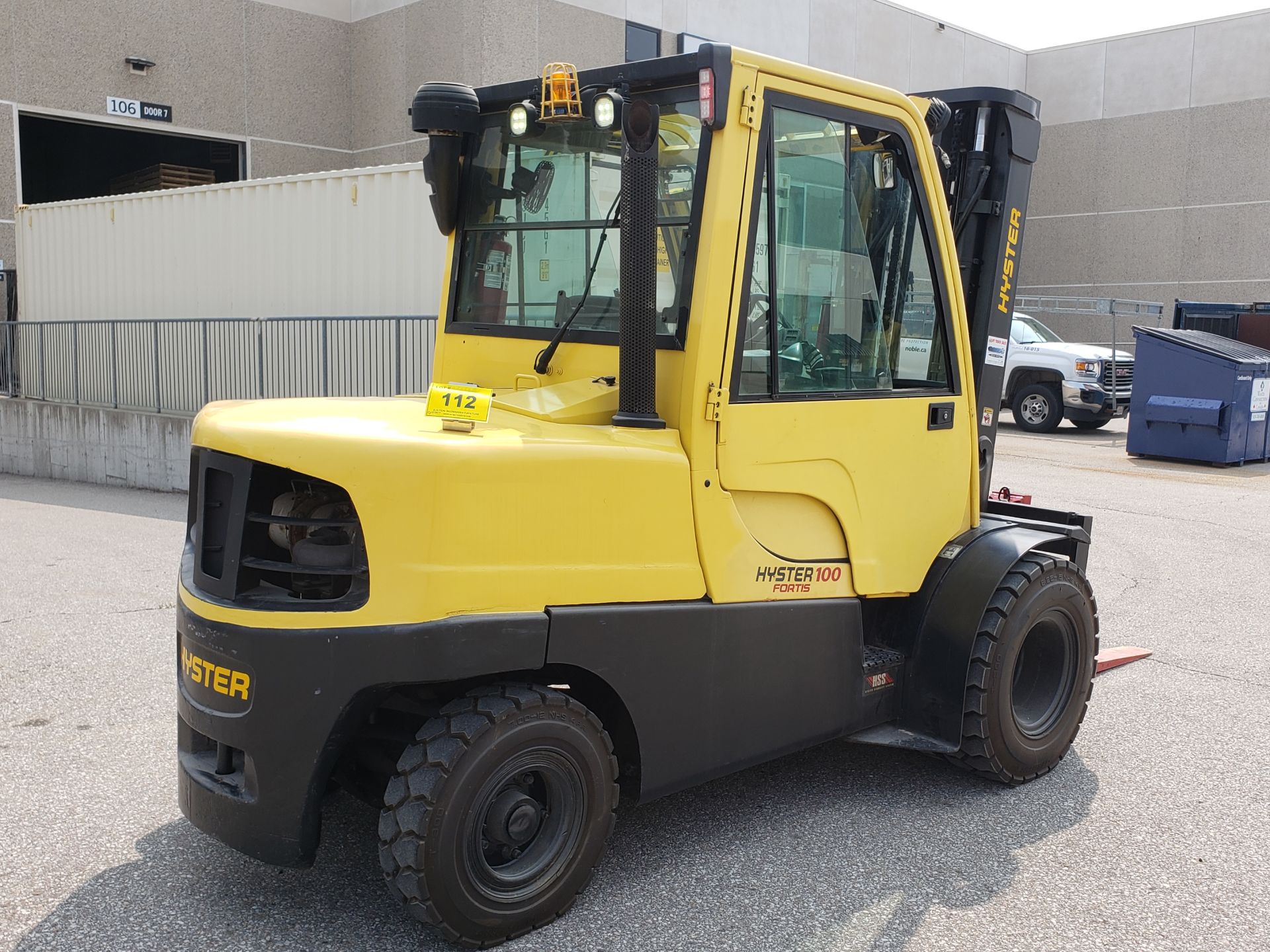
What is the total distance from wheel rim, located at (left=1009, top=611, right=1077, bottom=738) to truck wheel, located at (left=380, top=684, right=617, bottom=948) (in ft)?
6.71

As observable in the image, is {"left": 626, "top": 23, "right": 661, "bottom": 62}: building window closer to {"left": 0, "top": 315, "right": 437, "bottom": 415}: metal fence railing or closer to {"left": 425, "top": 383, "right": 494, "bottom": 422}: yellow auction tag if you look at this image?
{"left": 0, "top": 315, "right": 437, "bottom": 415}: metal fence railing

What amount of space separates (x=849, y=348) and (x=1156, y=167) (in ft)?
91.7

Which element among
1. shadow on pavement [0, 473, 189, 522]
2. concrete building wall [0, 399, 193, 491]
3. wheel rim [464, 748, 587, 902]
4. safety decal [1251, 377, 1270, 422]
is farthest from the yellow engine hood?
safety decal [1251, 377, 1270, 422]

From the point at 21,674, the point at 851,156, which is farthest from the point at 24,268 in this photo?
the point at 851,156

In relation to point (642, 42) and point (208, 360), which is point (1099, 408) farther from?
point (208, 360)

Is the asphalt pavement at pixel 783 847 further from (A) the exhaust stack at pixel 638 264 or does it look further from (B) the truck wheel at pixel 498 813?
(A) the exhaust stack at pixel 638 264

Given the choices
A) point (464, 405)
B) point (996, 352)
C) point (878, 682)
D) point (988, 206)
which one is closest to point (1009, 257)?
point (988, 206)

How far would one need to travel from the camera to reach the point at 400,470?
3.09 meters

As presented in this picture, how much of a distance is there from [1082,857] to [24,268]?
1673cm

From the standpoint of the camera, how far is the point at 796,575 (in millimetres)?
3928

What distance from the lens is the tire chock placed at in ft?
20.2

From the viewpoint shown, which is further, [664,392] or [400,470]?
[664,392]

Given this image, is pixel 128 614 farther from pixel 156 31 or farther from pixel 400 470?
pixel 156 31

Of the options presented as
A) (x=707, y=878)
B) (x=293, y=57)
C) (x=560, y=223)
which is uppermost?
(x=293, y=57)
